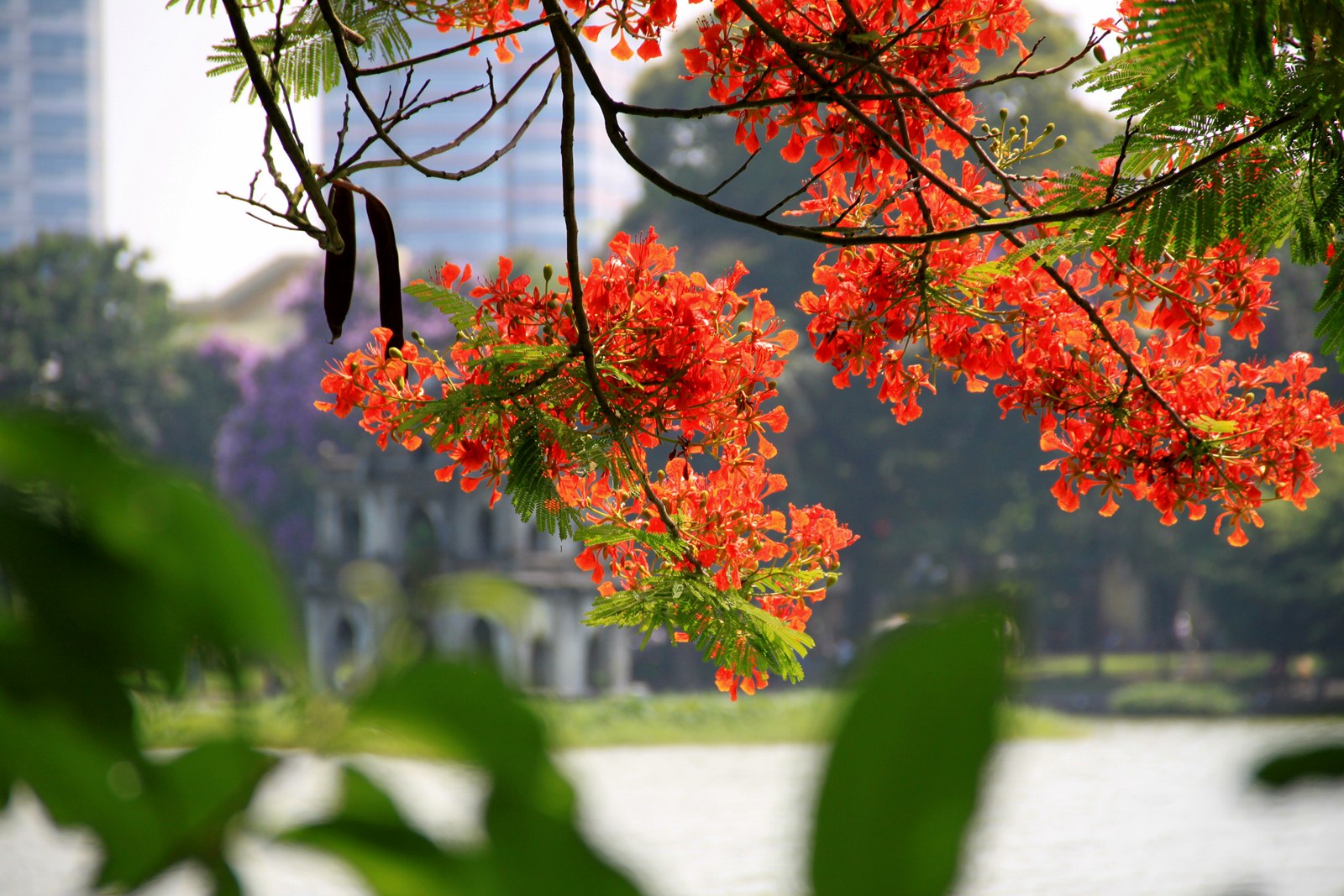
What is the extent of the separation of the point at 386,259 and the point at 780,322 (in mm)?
754

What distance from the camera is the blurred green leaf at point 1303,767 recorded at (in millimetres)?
221

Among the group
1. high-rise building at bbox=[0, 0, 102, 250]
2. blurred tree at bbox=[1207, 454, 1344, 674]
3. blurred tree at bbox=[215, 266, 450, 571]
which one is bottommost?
blurred tree at bbox=[1207, 454, 1344, 674]

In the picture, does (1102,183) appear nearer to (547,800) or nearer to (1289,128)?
(1289,128)

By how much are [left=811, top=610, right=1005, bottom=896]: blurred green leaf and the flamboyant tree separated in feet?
5.74

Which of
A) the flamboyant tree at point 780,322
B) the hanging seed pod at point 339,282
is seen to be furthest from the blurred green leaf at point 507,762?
the hanging seed pod at point 339,282

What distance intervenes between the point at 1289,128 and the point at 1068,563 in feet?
74.5

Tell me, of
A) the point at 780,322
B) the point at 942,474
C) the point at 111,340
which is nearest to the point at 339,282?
the point at 780,322

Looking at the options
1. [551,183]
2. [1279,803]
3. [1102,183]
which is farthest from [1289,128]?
[551,183]

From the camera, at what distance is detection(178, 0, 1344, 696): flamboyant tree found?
2.06 meters

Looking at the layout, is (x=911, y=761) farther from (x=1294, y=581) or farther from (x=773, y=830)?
(x=1294, y=581)

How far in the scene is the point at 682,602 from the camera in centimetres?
232

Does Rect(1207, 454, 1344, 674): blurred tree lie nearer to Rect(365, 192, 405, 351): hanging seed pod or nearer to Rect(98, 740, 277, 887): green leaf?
Rect(365, 192, 405, 351): hanging seed pod

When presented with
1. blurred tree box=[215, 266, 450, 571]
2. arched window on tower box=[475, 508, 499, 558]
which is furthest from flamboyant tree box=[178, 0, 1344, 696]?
blurred tree box=[215, 266, 450, 571]

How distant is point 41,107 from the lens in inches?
2228
